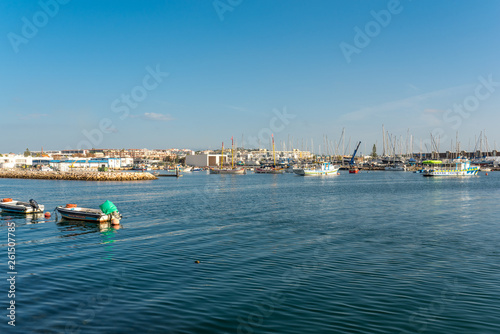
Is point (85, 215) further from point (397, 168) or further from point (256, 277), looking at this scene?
point (397, 168)

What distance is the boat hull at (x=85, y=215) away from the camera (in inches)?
1199

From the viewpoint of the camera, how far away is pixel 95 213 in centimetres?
3091

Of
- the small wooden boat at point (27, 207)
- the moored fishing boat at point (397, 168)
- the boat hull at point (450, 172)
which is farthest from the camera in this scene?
the moored fishing boat at point (397, 168)

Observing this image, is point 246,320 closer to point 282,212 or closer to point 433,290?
point 433,290

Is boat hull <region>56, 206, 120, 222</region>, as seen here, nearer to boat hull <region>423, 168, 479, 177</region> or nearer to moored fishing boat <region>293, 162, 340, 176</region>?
moored fishing boat <region>293, 162, 340, 176</region>

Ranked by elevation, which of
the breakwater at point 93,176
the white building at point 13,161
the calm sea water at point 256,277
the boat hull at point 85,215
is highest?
the white building at point 13,161

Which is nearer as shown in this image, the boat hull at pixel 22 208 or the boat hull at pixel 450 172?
the boat hull at pixel 22 208

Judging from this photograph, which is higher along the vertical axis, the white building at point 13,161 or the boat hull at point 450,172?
the white building at point 13,161

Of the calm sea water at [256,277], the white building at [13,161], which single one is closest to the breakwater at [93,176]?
the white building at [13,161]

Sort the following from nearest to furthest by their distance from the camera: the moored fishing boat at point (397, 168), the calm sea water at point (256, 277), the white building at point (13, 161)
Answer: the calm sea water at point (256, 277) < the white building at point (13, 161) < the moored fishing boat at point (397, 168)

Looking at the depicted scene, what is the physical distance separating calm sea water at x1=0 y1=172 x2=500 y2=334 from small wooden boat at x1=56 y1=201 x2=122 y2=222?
0.99 m

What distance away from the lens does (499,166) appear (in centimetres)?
19400

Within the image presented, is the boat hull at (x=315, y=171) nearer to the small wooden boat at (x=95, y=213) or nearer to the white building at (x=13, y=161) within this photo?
the small wooden boat at (x=95, y=213)

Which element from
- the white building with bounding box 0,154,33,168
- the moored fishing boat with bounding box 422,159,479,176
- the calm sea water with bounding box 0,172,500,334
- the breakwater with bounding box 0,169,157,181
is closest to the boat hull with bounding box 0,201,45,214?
the calm sea water with bounding box 0,172,500,334
